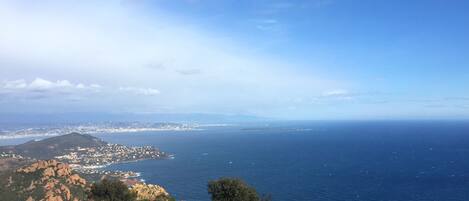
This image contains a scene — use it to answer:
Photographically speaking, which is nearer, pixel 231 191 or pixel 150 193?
pixel 231 191

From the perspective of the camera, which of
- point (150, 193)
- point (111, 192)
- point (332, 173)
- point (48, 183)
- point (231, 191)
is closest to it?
point (231, 191)

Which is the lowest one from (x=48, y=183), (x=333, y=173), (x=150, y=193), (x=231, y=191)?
(x=333, y=173)

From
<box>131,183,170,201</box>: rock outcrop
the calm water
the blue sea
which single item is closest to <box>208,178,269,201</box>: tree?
<box>131,183,170,201</box>: rock outcrop

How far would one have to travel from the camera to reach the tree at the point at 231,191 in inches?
2207

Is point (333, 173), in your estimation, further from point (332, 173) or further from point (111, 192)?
point (111, 192)

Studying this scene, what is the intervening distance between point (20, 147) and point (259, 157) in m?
115

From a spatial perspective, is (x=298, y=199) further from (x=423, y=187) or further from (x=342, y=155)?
(x=342, y=155)

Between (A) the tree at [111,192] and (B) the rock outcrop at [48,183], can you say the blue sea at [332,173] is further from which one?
(A) the tree at [111,192]

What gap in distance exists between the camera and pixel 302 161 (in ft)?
561

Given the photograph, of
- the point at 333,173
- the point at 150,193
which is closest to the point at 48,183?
the point at 150,193

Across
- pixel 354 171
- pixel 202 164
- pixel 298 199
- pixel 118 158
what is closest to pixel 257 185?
pixel 298 199

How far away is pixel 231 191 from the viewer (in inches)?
2222

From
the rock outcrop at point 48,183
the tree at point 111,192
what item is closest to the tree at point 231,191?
→ the tree at point 111,192

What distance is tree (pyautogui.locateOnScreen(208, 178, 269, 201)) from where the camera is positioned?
56.1 m
